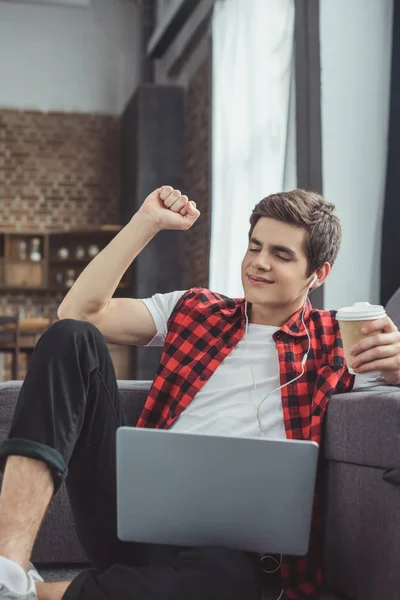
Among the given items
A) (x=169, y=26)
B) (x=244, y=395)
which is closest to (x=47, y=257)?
(x=169, y=26)

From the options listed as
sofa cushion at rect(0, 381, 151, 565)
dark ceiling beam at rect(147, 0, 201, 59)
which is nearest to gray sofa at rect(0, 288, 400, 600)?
sofa cushion at rect(0, 381, 151, 565)

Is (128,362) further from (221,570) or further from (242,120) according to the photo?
(221,570)

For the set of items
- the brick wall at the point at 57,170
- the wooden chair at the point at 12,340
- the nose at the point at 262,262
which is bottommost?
the wooden chair at the point at 12,340

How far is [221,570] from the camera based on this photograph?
1350 mm

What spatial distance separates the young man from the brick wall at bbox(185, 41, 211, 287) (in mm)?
4785

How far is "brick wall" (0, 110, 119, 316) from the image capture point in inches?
316

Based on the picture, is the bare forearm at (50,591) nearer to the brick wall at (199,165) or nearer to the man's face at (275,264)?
the man's face at (275,264)

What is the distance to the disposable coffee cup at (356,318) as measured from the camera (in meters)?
1.45

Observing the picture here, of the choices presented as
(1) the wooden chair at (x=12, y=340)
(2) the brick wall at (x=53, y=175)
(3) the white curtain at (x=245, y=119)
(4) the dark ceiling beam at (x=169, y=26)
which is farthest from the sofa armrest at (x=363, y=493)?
(2) the brick wall at (x=53, y=175)

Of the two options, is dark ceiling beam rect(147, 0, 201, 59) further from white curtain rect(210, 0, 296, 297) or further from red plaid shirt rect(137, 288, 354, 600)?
red plaid shirt rect(137, 288, 354, 600)

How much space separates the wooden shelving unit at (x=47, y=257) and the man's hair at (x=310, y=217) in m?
5.94

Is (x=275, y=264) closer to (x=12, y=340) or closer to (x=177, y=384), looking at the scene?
(x=177, y=384)

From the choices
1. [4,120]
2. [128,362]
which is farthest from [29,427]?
[4,120]

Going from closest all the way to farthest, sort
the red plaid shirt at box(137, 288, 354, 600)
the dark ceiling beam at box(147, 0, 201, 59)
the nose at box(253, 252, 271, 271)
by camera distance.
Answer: the red plaid shirt at box(137, 288, 354, 600) → the nose at box(253, 252, 271, 271) → the dark ceiling beam at box(147, 0, 201, 59)
